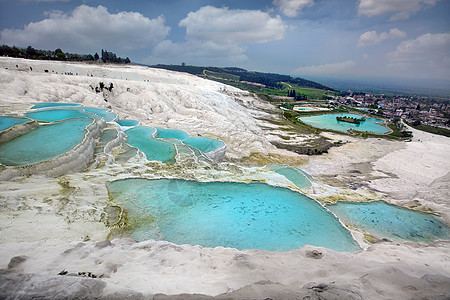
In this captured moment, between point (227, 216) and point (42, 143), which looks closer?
point (227, 216)

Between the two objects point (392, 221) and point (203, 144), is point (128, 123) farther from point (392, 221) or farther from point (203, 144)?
point (392, 221)

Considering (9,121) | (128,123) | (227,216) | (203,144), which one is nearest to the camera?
(227,216)

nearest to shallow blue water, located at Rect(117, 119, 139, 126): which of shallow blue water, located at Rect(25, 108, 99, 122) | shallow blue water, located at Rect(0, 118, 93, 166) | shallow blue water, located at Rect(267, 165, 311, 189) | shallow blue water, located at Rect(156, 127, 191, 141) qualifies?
shallow blue water, located at Rect(156, 127, 191, 141)

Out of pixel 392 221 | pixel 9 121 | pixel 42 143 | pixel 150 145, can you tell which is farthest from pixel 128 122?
pixel 392 221

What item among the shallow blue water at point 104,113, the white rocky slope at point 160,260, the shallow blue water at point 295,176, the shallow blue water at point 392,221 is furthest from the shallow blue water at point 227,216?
the shallow blue water at point 104,113

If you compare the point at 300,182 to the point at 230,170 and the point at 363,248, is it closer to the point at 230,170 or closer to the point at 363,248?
the point at 230,170

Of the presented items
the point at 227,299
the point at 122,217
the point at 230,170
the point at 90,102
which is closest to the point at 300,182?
the point at 230,170
